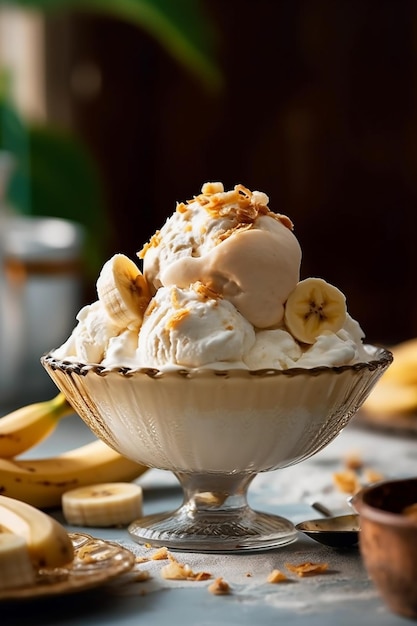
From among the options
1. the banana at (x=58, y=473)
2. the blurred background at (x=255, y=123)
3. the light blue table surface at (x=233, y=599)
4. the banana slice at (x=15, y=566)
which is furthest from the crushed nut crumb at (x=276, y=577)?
the blurred background at (x=255, y=123)

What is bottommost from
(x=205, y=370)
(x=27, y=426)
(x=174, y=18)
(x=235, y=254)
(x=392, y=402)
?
(x=392, y=402)

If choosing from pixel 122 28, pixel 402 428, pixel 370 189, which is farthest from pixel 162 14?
pixel 402 428

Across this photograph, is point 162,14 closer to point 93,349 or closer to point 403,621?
point 93,349

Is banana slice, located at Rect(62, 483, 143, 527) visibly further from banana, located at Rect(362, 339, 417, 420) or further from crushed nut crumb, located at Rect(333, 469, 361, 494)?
banana, located at Rect(362, 339, 417, 420)

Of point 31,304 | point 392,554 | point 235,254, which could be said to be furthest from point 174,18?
point 392,554

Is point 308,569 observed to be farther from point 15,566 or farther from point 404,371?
point 404,371

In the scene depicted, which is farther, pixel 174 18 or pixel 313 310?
pixel 174 18

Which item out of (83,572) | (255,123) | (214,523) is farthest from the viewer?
(255,123)
